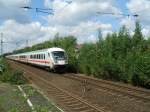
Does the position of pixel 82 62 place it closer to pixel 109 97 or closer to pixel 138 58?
pixel 138 58

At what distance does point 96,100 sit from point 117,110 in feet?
10.3

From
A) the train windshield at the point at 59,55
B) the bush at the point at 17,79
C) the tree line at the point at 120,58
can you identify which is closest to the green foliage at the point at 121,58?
the tree line at the point at 120,58

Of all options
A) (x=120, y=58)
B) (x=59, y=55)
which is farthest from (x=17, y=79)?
(x=59, y=55)

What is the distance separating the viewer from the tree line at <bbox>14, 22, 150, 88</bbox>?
24.9 meters

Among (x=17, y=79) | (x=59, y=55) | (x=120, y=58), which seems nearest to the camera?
(x=17, y=79)

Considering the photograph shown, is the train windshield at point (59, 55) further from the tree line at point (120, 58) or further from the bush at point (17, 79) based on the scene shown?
the bush at point (17, 79)

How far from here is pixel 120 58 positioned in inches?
1157

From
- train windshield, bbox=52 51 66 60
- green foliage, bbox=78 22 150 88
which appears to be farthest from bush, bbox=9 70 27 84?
train windshield, bbox=52 51 66 60

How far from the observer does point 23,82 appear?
27.0m

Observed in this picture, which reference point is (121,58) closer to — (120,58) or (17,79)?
(120,58)

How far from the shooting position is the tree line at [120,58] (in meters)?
24.9

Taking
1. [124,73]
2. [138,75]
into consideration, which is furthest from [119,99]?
[124,73]

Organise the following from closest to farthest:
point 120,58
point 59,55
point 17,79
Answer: point 17,79 → point 120,58 → point 59,55

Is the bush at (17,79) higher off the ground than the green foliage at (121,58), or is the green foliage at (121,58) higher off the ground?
the green foliage at (121,58)
